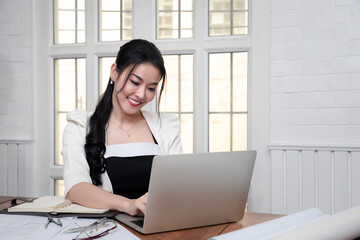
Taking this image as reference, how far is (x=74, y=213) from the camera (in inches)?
46.3

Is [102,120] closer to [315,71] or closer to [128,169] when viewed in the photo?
[128,169]

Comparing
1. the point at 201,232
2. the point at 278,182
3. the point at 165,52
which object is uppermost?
the point at 165,52

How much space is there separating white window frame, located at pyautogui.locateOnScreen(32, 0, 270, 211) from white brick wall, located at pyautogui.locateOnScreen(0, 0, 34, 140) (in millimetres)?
57

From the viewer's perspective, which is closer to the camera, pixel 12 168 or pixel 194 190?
pixel 194 190

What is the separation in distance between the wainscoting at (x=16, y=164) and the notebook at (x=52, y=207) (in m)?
1.72

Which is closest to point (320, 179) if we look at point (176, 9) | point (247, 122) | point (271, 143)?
point (271, 143)

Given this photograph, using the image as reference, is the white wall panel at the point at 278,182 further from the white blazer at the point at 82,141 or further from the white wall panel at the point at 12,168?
the white wall panel at the point at 12,168

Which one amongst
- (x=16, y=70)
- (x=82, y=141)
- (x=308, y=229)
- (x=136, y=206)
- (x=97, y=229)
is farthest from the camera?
(x=16, y=70)

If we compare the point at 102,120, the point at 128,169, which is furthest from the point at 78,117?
the point at 128,169

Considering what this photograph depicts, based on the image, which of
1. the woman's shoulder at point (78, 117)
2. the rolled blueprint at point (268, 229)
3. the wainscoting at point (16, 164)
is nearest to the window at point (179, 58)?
the wainscoting at point (16, 164)

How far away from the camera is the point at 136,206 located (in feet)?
3.84

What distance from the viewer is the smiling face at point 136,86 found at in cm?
172

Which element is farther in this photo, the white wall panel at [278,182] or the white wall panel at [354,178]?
the white wall panel at [278,182]

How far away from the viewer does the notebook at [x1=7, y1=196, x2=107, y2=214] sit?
1198mm
